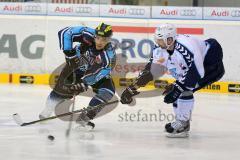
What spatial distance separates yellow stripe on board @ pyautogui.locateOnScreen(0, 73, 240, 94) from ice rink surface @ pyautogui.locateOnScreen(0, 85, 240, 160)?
5.68ft

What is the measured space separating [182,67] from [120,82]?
5091mm

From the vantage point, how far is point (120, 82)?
11.2 m

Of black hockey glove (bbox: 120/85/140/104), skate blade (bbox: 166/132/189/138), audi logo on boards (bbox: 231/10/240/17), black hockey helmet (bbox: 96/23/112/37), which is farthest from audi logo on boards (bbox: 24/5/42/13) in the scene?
skate blade (bbox: 166/132/189/138)

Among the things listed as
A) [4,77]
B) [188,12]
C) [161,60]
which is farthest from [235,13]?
[161,60]

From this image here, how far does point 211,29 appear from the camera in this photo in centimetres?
1118

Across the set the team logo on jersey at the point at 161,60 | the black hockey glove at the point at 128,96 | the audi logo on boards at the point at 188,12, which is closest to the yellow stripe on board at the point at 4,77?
the audi logo on boards at the point at 188,12

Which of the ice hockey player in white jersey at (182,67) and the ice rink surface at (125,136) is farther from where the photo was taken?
the ice hockey player in white jersey at (182,67)

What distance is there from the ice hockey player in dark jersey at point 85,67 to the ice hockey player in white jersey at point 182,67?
0.38 metres

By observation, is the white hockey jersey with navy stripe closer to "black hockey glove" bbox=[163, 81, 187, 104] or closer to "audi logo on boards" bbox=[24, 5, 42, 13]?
"black hockey glove" bbox=[163, 81, 187, 104]

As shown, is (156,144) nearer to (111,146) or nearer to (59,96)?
(111,146)

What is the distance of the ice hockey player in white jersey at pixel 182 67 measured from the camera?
609cm

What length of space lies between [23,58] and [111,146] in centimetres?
614

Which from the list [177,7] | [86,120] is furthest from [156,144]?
[177,7]

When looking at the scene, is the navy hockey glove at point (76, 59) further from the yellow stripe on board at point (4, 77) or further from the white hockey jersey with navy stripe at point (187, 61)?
the yellow stripe on board at point (4, 77)
